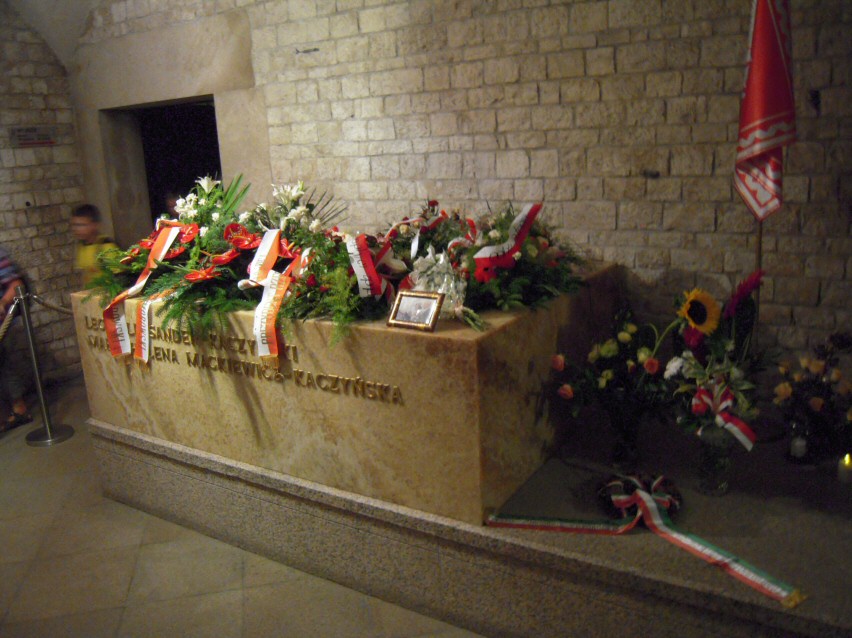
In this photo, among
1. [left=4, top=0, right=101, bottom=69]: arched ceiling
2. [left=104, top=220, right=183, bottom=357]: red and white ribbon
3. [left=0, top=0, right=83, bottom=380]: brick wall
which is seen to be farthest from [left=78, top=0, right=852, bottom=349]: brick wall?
[left=0, top=0, right=83, bottom=380]: brick wall

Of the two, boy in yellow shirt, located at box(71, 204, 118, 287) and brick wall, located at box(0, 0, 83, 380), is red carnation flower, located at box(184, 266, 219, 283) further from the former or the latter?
brick wall, located at box(0, 0, 83, 380)

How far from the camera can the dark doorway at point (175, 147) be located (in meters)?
6.80

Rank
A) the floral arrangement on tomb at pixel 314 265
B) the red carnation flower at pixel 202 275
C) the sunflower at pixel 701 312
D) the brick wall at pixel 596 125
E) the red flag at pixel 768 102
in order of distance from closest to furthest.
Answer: the sunflower at pixel 701 312 → the floral arrangement on tomb at pixel 314 265 → the red flag at pixel 768 102 → the red carnation flower at pixel 202 275 → the brick wall at pixel 596 125

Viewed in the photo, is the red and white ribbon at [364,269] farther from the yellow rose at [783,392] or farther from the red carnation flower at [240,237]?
the yellow rose at [783,392]

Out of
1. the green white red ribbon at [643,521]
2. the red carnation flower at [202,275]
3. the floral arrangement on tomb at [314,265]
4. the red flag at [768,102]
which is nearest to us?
the green white red ribbon at [643,521]

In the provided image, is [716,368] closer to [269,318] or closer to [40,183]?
[269,318]

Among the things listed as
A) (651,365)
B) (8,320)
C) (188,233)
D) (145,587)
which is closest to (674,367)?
(651,365)

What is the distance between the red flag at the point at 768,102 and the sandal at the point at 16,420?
5194 millimetres

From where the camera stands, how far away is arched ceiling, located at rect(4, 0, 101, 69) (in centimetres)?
581

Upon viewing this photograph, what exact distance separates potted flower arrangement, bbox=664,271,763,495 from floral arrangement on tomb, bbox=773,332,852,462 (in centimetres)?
25

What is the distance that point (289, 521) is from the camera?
10.3ft

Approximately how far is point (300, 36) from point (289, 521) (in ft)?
11.3

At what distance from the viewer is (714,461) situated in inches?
103

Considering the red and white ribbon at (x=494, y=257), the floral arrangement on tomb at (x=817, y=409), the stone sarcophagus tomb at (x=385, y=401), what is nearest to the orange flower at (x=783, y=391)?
the floral arrangement on tomb at (x=817, y=409)
